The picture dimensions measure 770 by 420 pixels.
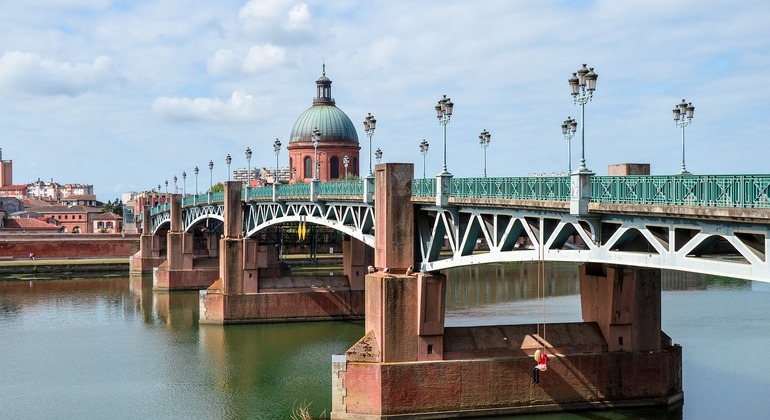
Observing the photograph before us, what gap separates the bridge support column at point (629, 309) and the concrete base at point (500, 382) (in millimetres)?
378

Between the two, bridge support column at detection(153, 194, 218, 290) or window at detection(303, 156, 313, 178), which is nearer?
bridge support column at detection(153, 194, 218, 290)

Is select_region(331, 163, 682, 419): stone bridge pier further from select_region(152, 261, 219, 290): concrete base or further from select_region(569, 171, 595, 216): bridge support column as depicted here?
select_region(152, 261, 219, 290): concrete base

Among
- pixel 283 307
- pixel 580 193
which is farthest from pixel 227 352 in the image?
pixel 580 193

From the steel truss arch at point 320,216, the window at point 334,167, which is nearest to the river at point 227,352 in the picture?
the steel truss arch at point 320,216

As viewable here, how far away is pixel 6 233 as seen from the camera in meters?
105

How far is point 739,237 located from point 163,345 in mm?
33158

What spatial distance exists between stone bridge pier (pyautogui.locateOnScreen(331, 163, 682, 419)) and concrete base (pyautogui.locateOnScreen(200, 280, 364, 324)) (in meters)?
21.6

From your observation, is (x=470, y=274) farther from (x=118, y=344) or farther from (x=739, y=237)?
(x=739, y=237)

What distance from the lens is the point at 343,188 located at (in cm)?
4212

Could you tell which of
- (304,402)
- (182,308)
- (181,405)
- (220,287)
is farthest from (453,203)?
(182,308)

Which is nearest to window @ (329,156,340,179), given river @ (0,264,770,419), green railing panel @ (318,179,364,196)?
river @ (0,264,770,419)

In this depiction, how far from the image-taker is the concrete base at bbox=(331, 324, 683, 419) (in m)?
28.0

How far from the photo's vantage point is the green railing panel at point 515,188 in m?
24.1

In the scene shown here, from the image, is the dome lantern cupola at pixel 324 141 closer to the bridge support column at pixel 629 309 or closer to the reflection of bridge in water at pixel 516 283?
the reflection of bridge in water at pixel 516 283
